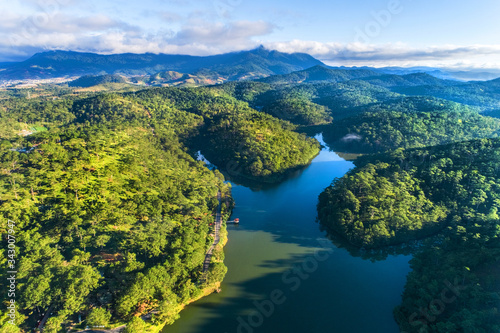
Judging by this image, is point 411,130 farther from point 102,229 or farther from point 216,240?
point 102,229

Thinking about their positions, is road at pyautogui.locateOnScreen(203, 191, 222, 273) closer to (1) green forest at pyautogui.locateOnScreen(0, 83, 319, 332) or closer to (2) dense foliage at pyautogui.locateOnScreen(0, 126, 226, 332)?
(1) green forest at pyautogui.locateOnScreen(0, 83, 319, 332)

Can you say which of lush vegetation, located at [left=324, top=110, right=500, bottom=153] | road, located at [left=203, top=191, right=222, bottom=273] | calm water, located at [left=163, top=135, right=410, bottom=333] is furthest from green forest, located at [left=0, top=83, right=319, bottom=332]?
lush vegetation, located at [left=324, top=110, right=500, bottom=153]

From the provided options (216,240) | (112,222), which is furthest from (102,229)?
(216,240)

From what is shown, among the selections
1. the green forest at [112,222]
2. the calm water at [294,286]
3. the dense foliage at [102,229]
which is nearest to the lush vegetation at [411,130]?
the green forest at [112,222]

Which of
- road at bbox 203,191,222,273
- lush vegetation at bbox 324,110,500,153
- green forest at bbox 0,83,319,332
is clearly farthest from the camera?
lush vegetation at bbox 324,110,500,153

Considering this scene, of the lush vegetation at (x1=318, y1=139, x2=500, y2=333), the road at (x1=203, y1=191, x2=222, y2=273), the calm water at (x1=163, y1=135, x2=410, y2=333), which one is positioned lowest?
the calm water at (x1=163, y1=135, x2=410, y2=333)

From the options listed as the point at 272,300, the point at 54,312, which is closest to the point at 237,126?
the point at 272,300

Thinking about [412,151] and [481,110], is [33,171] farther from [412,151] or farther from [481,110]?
[481,110]

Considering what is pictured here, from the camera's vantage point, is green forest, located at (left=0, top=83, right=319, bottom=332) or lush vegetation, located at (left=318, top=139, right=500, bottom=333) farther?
lush vegetation, located at (left=318, top=139, right=500, bottom=333)

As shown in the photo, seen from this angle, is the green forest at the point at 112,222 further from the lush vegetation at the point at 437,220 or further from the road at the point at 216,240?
the lush vegetation at the point at 437,220
